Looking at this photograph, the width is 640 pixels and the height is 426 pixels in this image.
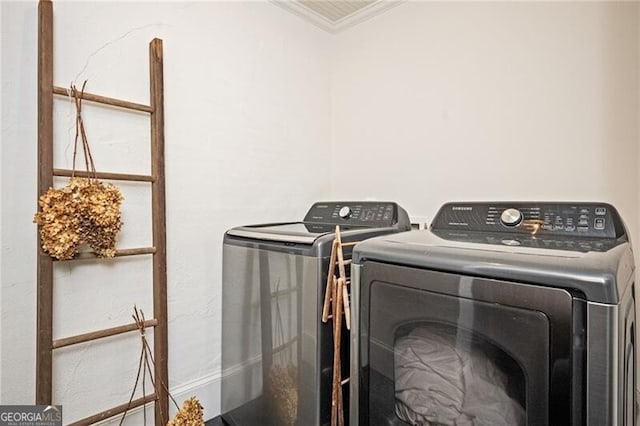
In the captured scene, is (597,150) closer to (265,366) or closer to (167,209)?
(265,366)

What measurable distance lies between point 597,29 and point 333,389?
5.76ft

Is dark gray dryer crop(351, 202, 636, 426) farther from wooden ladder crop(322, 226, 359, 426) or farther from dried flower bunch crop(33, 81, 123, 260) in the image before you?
dried flower bunch crop(33, 81, 123, 260)

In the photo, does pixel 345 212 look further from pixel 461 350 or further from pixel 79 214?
pixel 79 214

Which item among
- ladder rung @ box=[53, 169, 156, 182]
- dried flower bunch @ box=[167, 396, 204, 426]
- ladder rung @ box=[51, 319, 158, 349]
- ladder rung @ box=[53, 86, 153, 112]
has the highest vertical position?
ladder rung @ box=[53, 86, 153, 112]

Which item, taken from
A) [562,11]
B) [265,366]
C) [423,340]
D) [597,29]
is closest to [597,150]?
[597,29]

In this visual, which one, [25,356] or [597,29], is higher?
[597,29]

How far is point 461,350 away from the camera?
36.7 inches

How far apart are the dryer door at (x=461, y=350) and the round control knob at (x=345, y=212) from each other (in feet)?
2.55

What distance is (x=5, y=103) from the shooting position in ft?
4.02

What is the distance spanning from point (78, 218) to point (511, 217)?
1584 mm

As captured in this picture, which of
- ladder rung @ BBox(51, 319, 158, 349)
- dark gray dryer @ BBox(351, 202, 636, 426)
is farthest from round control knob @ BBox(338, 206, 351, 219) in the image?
ladder rung @ BBox(51, 319, 158, 349)

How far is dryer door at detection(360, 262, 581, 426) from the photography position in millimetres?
779

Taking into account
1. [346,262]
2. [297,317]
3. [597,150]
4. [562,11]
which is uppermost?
[562,11]

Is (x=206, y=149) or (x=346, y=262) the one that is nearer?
(x=346, y=262)
